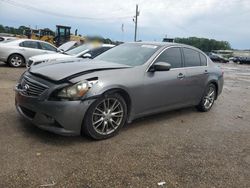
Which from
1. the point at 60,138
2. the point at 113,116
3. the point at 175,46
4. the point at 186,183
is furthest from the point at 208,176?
the point at 175,46

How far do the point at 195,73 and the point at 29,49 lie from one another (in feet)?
31.2

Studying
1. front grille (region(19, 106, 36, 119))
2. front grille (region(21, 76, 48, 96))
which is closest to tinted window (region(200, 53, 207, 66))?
front grille (region(21, 76, 48, 96))

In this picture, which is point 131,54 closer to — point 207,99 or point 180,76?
point 180,76

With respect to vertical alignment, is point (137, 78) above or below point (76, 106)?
above

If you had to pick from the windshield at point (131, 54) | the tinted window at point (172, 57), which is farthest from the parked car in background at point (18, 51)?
the tinted window at point (172, 57)

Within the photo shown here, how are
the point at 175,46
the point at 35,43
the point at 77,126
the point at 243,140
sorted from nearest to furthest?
1. the point at 77,126
2. the point at 243,140
3. the point at 175,46
4. the point at 35,43

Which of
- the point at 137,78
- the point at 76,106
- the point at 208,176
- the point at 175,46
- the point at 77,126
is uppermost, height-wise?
the point at 175,46

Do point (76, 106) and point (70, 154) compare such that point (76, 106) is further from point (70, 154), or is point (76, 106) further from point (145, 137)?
point (145, 137)

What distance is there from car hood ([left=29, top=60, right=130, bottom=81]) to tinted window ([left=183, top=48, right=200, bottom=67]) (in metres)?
1.75

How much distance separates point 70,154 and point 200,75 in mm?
3523

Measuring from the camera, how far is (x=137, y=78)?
463 cm

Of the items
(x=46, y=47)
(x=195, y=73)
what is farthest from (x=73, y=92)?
(x=46, y=47)

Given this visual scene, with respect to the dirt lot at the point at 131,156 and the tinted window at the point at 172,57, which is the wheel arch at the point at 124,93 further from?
the tinted window at the point at 172,57

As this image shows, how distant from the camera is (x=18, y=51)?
42.9ft
